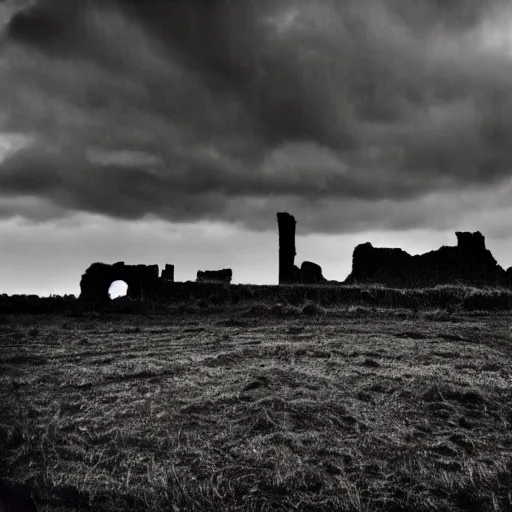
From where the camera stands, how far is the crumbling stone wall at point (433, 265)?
21.4m

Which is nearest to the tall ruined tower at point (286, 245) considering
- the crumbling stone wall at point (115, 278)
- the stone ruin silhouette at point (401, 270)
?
the stone ruin silhouette at point (401, 270)

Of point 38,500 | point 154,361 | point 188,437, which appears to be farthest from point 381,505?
point 154,361

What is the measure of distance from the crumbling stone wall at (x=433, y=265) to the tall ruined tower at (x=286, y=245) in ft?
12.6

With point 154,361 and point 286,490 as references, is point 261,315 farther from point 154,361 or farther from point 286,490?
point 286,490

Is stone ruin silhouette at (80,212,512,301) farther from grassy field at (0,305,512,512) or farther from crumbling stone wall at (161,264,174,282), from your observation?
grassy field at (0,305,512,512)

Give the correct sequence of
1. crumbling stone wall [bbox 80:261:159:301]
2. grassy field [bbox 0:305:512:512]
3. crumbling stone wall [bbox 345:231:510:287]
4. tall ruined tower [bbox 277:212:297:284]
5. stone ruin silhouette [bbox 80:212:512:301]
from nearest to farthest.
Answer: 1. grassy field [bbox 0:305:512:512]
2. crumbling stone wall [bbox 80:261:159:301]
3. stone ruin silhouette [bbox 80:212:512:301]
4. crumbling stone wall [bbox 345:231:510:287]
5. tall ruined tower [bbox 277:212:297:284]

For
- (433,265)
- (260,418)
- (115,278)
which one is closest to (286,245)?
(433,265)

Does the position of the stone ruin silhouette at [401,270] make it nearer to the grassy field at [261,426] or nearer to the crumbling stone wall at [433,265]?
the crumbling stone wall at [433,265]

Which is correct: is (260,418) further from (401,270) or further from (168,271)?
(168,271)

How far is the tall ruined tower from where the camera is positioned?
25672 mm

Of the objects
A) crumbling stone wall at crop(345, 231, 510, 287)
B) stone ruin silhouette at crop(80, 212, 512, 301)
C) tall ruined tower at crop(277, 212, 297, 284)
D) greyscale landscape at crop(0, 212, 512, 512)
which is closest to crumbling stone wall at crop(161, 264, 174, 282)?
stone ruin silhouette at crop(80, 212, 512, 301)

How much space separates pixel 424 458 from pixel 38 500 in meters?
→ 3.28

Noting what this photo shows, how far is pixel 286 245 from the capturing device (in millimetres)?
26000

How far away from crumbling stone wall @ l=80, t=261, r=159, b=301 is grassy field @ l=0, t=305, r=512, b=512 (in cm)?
1107
